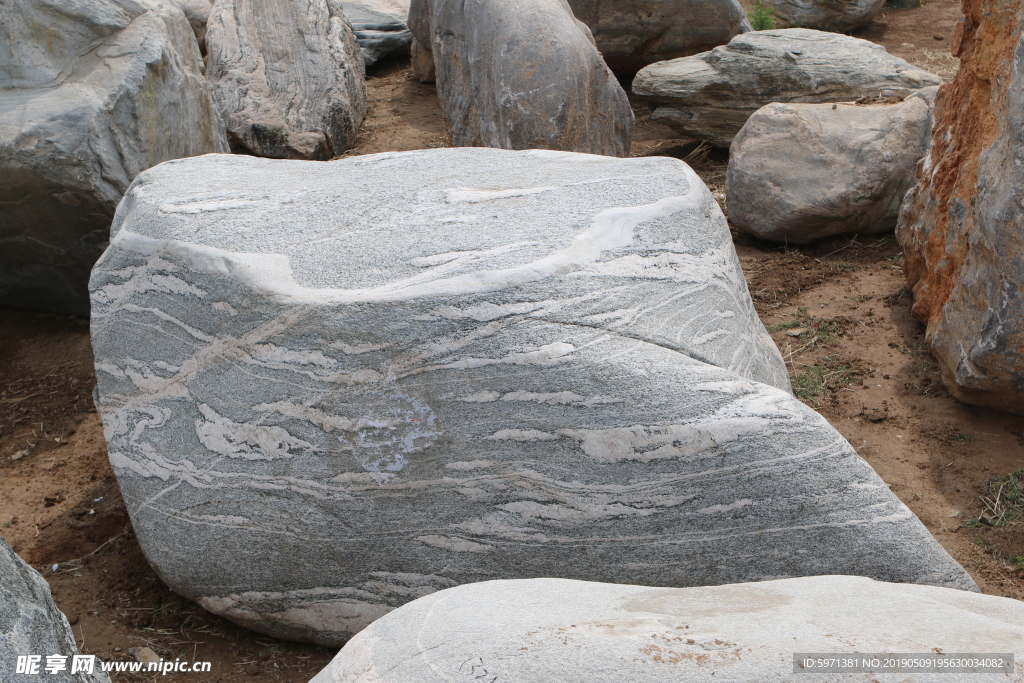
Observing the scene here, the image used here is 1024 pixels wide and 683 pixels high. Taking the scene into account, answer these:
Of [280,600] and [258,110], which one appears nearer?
[280,600]

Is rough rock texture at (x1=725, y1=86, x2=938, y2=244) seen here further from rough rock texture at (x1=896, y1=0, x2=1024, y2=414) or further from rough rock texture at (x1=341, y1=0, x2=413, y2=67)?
rough rock texture at (x1=341, y1=0, x2=413, y2=67)

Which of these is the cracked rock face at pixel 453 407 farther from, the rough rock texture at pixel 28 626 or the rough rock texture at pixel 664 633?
the rough rock texture at pixel 28 626

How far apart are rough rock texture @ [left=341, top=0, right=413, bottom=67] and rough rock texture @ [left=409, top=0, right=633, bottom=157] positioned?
2.34m

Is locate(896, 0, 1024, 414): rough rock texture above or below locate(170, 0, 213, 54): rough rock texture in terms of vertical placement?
above

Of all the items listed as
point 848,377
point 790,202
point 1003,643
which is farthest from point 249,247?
point 790,202

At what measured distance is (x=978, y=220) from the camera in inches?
107

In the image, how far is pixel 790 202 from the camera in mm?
3945

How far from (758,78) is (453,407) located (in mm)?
3874

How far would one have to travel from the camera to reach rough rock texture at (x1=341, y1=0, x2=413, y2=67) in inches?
267

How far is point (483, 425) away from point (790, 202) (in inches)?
103

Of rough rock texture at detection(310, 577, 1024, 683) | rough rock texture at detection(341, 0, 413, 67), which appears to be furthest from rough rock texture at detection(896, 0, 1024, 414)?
rough rock texture at detection(341, 0, 413, 67)

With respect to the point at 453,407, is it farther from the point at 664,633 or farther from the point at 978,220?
the point at 978,220

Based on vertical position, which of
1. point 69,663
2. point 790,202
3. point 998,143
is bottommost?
point 790,202

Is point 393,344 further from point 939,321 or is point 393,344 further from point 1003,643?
point 939,321
